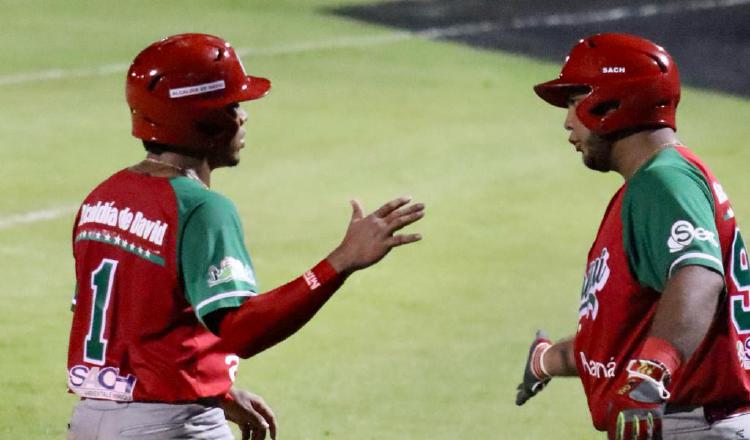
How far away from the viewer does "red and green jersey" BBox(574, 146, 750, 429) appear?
190 inches

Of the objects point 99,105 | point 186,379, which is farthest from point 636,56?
point 99,105

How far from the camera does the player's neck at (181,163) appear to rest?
5355 millimetres

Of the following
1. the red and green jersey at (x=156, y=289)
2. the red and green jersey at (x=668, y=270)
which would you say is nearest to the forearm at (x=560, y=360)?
the red and green jersey at (x=668, y=270)

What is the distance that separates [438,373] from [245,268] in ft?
13.6

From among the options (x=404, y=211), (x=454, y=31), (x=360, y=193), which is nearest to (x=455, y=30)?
(x=454, y=31)

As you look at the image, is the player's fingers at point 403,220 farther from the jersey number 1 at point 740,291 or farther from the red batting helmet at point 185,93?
the jersey number 1 at point 740,291

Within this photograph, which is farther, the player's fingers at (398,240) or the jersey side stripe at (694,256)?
the player's fingers at (398,240)

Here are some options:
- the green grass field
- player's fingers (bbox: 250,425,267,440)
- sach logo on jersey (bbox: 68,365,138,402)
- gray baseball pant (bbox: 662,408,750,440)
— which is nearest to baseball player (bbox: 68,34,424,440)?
sach logo on jersey (bbox: 68,365,138,402)

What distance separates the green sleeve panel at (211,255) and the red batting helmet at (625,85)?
4.21 ft

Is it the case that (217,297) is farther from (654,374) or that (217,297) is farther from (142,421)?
Result: (654,374)

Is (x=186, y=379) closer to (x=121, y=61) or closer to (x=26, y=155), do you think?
(x=26, y=155)

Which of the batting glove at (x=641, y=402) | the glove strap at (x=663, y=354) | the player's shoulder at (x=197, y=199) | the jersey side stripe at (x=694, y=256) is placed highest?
the player's shoulder at (x=197, y=199)

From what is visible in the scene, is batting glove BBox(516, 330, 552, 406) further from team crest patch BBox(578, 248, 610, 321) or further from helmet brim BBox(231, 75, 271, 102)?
helmet brim BBox(231, 75, 271, 102)

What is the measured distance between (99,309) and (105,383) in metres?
0.25
